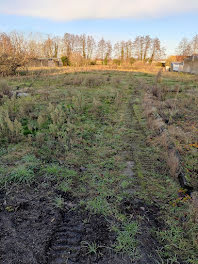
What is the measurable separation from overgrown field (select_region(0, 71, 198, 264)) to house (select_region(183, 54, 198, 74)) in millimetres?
20537

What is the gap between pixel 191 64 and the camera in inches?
918

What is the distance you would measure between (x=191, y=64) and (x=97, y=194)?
1021 inches

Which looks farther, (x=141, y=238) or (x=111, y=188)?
(x=111, y=188)

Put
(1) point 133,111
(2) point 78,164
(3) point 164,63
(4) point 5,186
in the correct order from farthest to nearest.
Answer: (3) point 164,63
(1) point 133,111
(2) point 78,164
(4) point 5,186

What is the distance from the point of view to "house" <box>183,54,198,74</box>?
22.0 m

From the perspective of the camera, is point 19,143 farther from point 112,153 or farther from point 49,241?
point 49,241

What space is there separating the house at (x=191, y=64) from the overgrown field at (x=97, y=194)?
20.5 meters

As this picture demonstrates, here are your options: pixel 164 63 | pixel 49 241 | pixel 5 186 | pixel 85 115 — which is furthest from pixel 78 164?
pixel 164 63

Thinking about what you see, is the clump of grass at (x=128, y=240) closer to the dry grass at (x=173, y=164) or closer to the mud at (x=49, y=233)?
the mud at (x=49, y=233)

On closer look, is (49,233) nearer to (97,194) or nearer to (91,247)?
(91,247)

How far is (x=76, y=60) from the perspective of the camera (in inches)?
1056

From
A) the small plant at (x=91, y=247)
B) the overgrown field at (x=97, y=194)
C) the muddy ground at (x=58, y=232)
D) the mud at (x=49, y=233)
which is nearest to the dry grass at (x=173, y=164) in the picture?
the overgrown field at (x=97, y=194)

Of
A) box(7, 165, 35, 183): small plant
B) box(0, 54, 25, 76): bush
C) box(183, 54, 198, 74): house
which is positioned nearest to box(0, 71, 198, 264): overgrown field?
box(7, 165, 35, 183): small plant

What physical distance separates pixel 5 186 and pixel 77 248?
1.76 m
